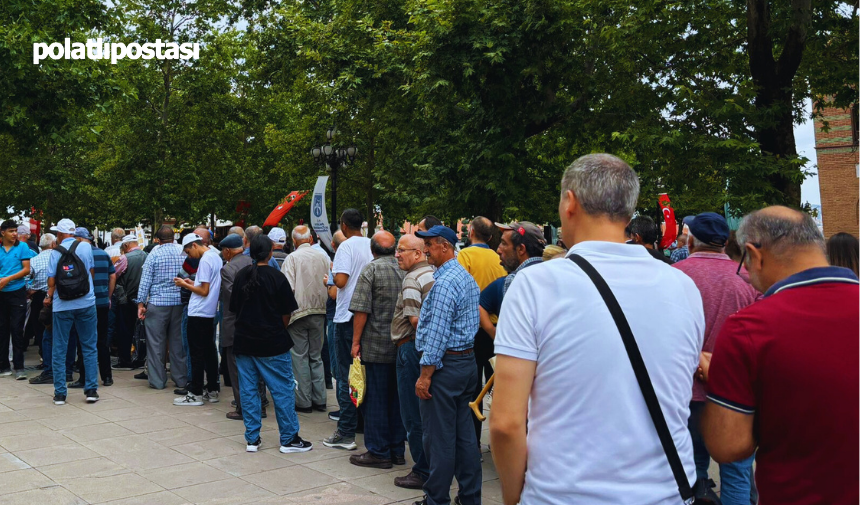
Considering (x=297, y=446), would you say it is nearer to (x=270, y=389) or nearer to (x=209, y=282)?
(x=270, y=389)

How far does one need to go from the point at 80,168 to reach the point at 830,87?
32480 mm

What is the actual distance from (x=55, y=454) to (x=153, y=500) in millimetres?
1860

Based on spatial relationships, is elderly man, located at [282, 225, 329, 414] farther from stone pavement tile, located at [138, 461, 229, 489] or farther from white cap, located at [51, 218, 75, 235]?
white cap, located at [51, 218, 75, 235]

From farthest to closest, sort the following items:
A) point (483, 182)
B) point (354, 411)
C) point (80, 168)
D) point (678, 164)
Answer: point (80, 168) < point (483, 182) < point (678, 164) < point (354, 411)

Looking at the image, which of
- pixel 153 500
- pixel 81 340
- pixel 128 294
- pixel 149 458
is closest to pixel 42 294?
pixel 128 294

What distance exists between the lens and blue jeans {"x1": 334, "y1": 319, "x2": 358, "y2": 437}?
7406mm

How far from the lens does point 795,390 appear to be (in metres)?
2.20

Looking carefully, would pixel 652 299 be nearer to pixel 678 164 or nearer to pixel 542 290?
pixel 542 290

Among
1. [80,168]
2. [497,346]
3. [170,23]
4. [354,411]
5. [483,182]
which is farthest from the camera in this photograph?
[80,168]

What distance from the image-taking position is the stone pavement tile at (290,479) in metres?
6.18

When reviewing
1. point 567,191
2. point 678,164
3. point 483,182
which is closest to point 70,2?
point 483,182

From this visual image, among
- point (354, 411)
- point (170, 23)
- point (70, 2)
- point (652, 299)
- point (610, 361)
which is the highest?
point (170, 23)

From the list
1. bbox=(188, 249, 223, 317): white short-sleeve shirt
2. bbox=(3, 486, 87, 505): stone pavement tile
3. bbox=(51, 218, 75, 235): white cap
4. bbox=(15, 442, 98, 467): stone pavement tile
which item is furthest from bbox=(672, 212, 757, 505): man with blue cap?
bbox=(51, 218, 75, 235): white cap

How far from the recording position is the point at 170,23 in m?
30.9
